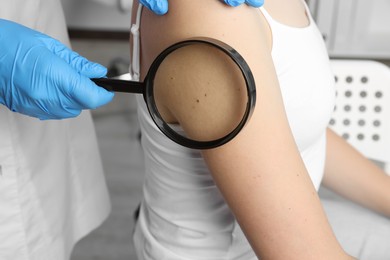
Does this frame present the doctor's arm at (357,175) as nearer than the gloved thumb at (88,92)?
No

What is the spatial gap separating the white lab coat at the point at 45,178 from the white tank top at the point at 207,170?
11.3 inches

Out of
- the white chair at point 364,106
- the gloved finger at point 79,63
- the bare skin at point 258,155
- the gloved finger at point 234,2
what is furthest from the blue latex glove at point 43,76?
the white chair at point 364,106

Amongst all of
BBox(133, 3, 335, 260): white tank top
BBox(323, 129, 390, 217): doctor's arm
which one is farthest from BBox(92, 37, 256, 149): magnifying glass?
BBox(323, 129, 390, 217): doctor's arm

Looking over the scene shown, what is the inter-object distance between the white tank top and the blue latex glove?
9 cm

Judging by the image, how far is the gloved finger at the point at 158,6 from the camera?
0.61 metres

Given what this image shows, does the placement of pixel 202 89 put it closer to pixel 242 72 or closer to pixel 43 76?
pixel 242 72

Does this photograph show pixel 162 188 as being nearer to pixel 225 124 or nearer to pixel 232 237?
pixel 232 237

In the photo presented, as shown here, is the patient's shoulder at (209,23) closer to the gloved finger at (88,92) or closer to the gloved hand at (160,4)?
the gloved hand at (160,4)

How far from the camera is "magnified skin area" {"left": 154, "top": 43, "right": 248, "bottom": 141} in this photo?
0.61m

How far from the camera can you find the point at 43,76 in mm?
776

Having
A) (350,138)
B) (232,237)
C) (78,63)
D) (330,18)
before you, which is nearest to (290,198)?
(232,237)

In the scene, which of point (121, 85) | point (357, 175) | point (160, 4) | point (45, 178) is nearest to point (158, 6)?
point (160, 4)

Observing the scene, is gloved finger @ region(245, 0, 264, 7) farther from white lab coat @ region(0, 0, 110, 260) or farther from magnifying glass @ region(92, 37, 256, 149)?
white lab coat @ region(0, 0, 110, 260)

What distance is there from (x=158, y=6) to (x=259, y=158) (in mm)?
222
